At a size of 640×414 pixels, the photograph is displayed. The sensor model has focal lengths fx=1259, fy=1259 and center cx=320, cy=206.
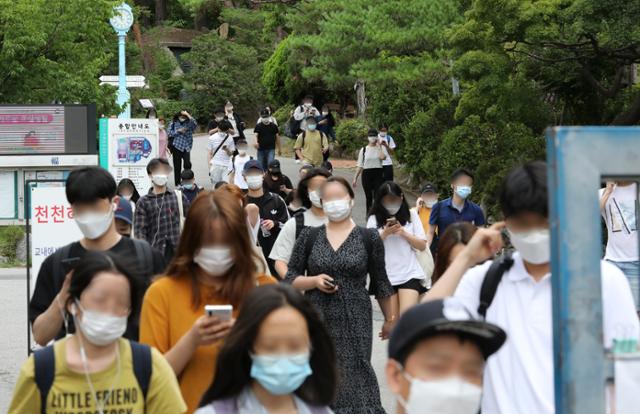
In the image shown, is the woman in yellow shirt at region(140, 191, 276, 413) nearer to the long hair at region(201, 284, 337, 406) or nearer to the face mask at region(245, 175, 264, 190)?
A: the long hair at region(201, 284, 337, 406)

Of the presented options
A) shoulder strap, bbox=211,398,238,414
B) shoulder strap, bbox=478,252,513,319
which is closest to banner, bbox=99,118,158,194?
shoulder strap, bbox=478,252,513,319

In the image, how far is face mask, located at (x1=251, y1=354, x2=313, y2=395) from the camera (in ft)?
11.4

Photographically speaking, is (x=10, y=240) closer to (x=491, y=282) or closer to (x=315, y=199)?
(x=315, y=199)

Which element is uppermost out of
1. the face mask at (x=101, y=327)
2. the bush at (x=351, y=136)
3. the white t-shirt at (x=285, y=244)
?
the bush at (x=351, y=136)

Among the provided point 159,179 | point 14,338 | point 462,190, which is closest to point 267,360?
point 462,190

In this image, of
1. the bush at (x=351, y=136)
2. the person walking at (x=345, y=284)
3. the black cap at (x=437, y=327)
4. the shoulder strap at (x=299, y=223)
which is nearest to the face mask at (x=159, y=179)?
the shoulder strap at (x=299, y=223)

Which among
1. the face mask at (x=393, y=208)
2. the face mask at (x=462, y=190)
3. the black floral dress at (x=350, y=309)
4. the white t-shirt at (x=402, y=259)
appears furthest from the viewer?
the face mask at (x=462, y=190)

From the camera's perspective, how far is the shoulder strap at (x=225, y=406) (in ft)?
11.6

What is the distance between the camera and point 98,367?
4016 millimetres

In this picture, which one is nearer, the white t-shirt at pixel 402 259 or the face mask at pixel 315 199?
the face mask at pixel 315 199

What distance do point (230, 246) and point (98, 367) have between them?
0.97m

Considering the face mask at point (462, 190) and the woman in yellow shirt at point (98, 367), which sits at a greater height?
the face mask at point (462, 190)

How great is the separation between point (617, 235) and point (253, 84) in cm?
4534

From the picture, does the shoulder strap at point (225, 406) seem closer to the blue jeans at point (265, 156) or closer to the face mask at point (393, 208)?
the face mask at point (393, 208)
